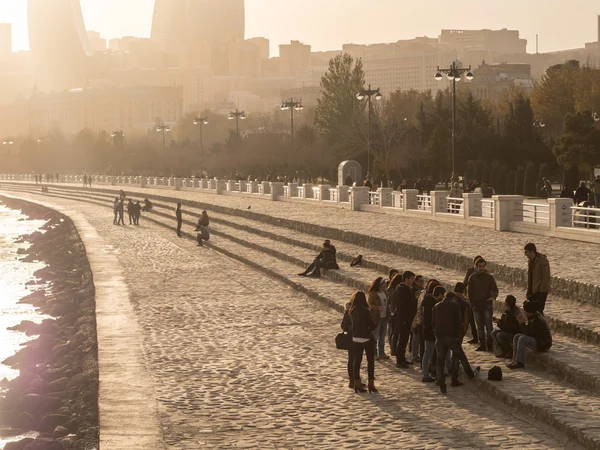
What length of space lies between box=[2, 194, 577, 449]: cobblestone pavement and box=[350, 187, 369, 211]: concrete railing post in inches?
841

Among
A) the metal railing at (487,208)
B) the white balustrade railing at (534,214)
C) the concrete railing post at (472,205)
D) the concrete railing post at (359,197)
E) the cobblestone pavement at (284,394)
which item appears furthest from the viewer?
the concrete railing post at (359,197)

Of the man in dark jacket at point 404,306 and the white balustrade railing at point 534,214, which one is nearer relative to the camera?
the man in dark jacket at point 404,306

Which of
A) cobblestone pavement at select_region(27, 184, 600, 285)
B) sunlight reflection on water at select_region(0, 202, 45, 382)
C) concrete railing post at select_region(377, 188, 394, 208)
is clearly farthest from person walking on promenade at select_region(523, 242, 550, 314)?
concrete railing post at select_region(377, 188, 394, 208)

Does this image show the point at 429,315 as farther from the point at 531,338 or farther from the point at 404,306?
the point at 531,338

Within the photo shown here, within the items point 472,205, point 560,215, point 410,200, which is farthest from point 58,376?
point 410,200

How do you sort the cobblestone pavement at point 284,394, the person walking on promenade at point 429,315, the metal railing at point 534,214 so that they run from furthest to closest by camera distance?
the metal railing at point 534,214 < the person walking on promenade at point 429,315 < the cobblestone pavement at point 284,394

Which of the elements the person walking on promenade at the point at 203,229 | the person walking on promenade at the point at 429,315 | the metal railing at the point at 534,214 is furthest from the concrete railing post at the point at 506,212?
the person walking on promenade at the point at 429,315

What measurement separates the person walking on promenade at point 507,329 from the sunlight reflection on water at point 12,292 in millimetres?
11027

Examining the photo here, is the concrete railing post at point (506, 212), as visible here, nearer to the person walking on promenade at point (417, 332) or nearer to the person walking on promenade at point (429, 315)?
the person walking on promenade at point (417, 332)

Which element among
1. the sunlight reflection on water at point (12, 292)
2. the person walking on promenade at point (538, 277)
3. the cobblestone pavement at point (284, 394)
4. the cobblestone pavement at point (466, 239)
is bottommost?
the sunlight reflection on water at point (12, 292)

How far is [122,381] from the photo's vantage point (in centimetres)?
1625

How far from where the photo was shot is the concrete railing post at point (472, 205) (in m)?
35.4

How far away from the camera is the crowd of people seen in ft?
48.9

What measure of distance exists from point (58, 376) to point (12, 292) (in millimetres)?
18750
